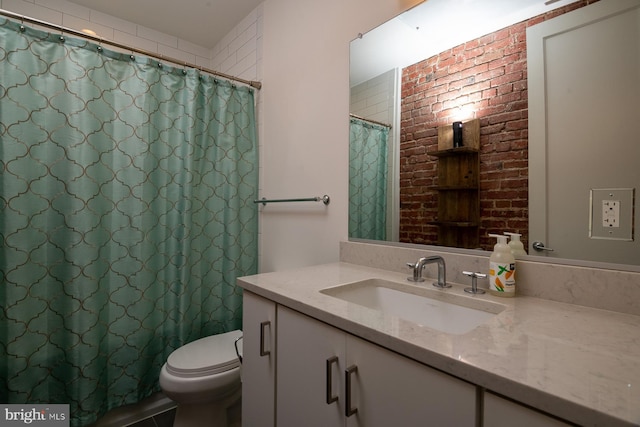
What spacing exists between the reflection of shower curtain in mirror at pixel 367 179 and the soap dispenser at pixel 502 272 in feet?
1.55

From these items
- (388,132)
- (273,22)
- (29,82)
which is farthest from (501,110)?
(29,82)

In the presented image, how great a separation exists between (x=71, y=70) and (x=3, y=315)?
3.66 ft

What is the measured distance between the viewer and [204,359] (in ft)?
4.57

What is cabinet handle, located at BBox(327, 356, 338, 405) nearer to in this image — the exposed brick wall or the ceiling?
the exposed brick wall

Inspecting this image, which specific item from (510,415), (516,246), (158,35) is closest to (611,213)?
(516,246)

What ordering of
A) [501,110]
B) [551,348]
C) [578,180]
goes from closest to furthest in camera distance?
[551,348] → [578,180] → [501,110]

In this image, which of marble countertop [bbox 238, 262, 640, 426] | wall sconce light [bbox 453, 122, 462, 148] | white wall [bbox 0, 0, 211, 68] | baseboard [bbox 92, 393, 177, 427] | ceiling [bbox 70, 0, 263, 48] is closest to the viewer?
marble countertop [bbox 238, 262, 640, 426]

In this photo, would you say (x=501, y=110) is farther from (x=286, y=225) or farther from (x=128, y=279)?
(x=128, y=279)

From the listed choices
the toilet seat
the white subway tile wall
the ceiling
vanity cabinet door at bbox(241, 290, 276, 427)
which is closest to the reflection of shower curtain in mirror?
vanity cabinet door at bbox(241, 290, 276, 427)

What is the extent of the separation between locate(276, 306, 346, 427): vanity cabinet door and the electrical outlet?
73 centimetres

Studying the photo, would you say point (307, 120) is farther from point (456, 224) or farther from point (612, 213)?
point (612, 213)

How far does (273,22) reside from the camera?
190 cm

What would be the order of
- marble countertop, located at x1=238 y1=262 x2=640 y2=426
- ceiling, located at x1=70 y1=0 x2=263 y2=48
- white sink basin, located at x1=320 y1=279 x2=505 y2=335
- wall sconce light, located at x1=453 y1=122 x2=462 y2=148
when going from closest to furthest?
1. marble countertop, located at x1=238 y1=262 x2=640 y2=426
2. white sink basin, located at x1=320 y1=279 x2=505 y2=335
3. wall sconce light, located at x1=453 y1=122 x2=462 y2=148
4. ceiling, located at x1=70 y1=0 x2=263 y2=48

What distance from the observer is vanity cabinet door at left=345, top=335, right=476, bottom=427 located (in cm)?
52
